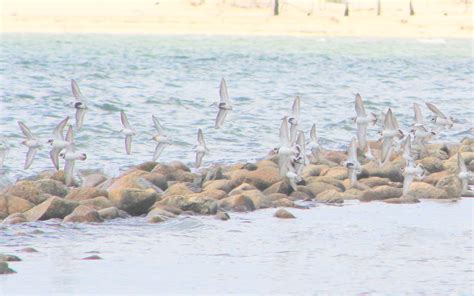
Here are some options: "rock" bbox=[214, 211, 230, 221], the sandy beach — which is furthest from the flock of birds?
the sandy beach

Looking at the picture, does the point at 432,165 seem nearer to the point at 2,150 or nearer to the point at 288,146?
the point at 288,146

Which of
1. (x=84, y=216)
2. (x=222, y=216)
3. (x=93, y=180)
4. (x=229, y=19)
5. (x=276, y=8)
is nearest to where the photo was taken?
(x=84, y=216)

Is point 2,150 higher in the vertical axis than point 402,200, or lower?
higher

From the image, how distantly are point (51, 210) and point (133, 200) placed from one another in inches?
43.6

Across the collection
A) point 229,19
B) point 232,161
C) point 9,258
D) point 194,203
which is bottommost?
point 229,19

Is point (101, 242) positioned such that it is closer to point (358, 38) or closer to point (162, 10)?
point (358, 38)

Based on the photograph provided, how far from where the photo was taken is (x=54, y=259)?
11.7 meters

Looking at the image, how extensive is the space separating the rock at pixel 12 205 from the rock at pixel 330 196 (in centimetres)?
379

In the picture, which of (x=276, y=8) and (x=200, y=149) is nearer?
(x=200, y=149)

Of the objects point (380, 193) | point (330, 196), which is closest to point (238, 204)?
point (330, 196)

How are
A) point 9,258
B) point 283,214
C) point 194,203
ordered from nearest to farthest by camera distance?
point 9,258
point 283,214
point 194,203

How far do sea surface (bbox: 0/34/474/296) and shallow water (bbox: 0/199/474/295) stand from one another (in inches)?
0.7

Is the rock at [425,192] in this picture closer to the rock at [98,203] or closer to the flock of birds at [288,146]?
the flock of birds at [288,146]

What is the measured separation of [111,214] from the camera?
14117mm
